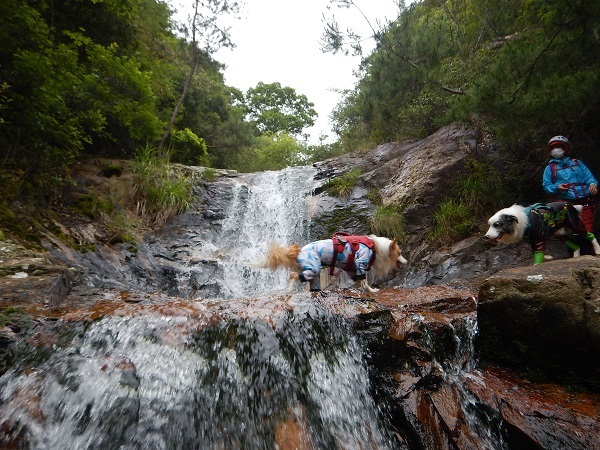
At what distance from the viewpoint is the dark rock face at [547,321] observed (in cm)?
228

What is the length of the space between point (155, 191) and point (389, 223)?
18.1 ft

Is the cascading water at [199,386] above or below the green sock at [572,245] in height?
below

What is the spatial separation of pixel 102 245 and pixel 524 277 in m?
6.19

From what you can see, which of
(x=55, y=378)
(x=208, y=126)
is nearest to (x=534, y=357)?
(x=55, y=378)

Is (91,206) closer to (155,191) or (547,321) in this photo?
(155,191)

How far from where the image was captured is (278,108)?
33.3m

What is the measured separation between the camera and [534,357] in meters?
2.52

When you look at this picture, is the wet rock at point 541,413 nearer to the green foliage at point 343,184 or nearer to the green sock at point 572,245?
the green sock at point 572,245

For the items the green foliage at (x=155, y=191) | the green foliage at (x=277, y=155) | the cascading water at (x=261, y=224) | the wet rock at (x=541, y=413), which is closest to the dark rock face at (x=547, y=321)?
the wet rock at (x=541, y=413)

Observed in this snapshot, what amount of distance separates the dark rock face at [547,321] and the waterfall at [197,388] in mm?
1169

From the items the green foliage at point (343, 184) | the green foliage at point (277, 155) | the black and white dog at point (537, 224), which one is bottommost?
the black and white dog at point (537, 224)

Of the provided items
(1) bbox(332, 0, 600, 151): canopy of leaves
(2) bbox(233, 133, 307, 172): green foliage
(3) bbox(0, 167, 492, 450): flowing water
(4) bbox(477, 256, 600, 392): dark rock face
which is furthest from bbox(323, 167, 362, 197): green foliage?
(2) bbox(233, 133, 307, 172): green foliage

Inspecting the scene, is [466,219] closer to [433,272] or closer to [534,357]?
[433,272]

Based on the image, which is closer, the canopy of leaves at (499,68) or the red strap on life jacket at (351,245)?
the canopy of leaves at (499,68)
